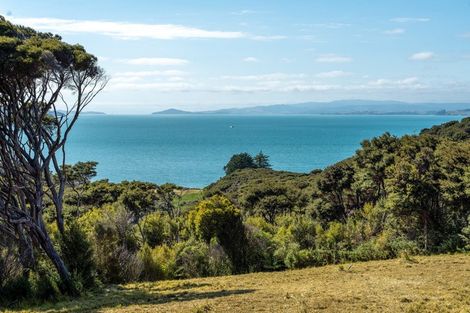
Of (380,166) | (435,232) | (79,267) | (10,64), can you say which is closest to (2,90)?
(10,64)

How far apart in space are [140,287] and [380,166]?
24.2 metres

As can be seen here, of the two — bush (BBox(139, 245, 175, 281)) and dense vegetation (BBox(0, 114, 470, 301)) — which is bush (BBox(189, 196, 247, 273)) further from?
bush (BBox(139, 245, 175, 281))

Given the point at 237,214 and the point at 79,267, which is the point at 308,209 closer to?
the point at 237,214

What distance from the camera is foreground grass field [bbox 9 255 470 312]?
13352mm

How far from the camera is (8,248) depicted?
57.2ft

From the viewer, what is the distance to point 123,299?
1591 centimetres

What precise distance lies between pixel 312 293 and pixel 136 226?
646 inches

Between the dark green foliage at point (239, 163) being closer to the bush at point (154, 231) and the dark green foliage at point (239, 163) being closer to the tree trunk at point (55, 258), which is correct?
the bush at point (154, 231)

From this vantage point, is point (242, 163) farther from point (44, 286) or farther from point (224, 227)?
point (44, 286)

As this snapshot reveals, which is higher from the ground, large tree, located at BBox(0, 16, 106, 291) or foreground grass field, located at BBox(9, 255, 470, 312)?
large tree, located at BBox(0, 16, 106, 291)

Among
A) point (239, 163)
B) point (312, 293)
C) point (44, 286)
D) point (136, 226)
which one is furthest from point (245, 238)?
point (239, 163)

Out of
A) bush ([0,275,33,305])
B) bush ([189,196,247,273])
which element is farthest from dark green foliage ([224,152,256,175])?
bush ([0,275,33,305])

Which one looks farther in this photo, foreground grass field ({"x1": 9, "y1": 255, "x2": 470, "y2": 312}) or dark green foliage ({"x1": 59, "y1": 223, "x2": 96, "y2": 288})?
dark green foliage ({"x1": 59, "y1": 223, "x2": 96, "y2": 288})

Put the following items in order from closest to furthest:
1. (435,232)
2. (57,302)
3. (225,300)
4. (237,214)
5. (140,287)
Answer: (225,300)
(57,302)
(140,287)
(237,214)
(435,232)
